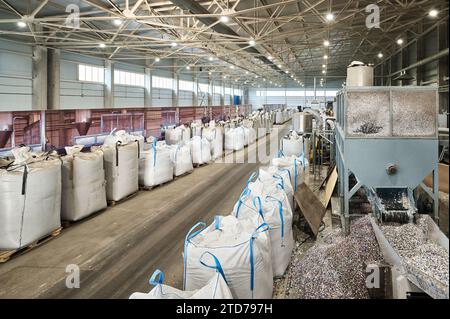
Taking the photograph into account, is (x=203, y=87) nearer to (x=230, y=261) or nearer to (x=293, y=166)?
(x=293, y=166)

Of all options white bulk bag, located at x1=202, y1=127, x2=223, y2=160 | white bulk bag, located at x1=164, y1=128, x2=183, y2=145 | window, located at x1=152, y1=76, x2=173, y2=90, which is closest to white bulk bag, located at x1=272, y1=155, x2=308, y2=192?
white bulk bag, located at x1=202, y1=127, x2=223, y2=160

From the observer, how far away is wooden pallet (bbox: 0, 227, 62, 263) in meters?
3.78

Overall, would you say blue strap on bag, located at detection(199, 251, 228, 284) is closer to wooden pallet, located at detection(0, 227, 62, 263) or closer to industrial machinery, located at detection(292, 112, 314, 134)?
wooden pallet, located at detection(0, 227, 62, 263)

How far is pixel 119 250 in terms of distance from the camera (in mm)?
4137

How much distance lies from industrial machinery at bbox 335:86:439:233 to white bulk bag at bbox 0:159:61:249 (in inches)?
152

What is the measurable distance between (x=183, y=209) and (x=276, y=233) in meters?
2.75

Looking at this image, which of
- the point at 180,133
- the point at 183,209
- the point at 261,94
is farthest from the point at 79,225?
the point at 261,94

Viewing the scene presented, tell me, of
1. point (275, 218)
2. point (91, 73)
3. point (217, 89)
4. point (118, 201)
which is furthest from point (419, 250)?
point (217, 89)

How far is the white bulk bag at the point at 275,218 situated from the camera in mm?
3338

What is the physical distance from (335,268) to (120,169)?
413 cm

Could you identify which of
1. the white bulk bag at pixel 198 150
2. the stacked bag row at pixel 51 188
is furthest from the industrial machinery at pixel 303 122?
the stacked bag row at pixel 51 188

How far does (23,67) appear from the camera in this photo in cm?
1145

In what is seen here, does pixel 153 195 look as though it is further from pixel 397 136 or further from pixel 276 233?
pixel 397 136

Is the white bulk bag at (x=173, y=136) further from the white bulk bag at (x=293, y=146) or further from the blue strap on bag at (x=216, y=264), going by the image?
the blue strap on bag at (x=216, y=264)
